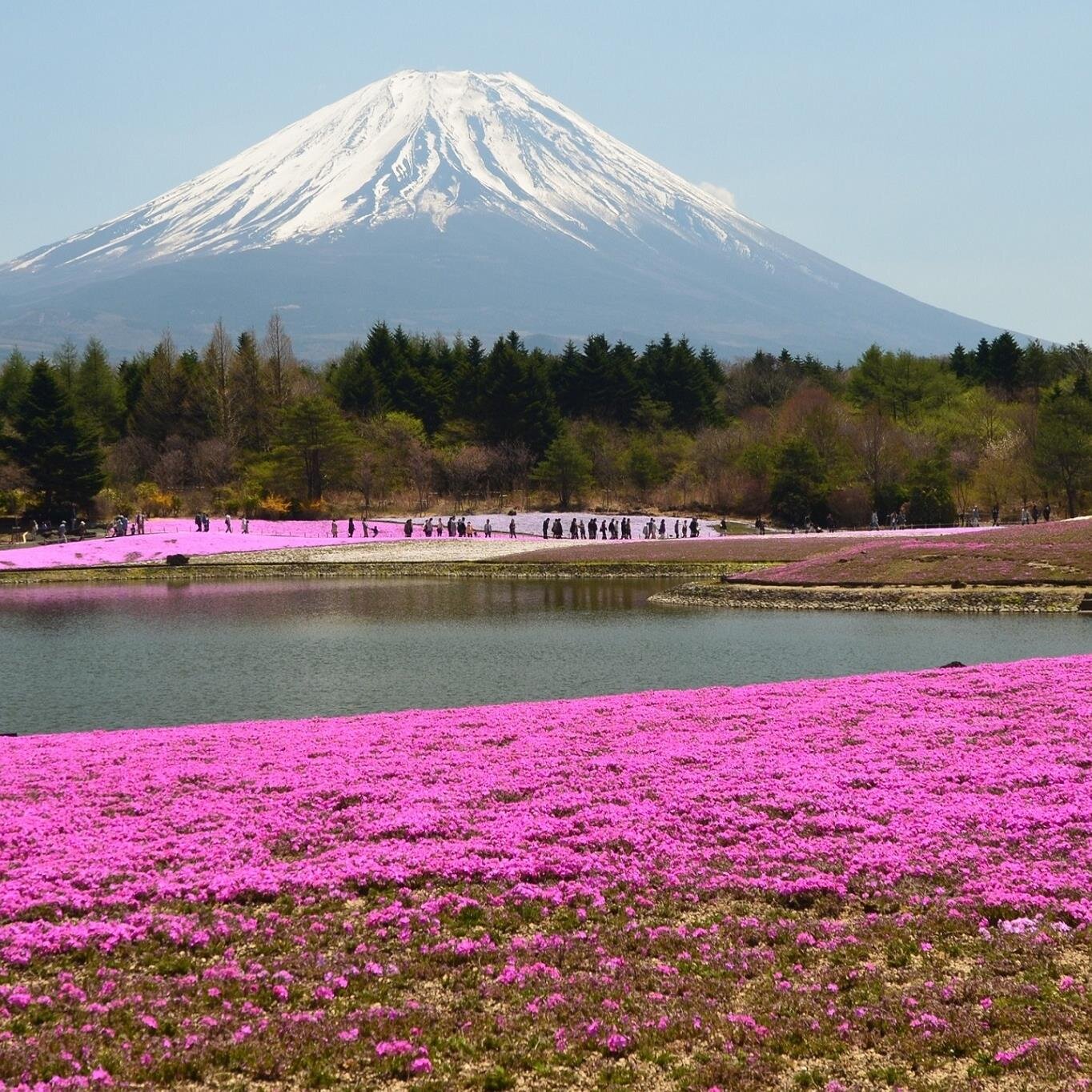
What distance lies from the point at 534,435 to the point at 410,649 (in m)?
80.1

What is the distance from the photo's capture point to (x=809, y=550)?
6444 centimetres

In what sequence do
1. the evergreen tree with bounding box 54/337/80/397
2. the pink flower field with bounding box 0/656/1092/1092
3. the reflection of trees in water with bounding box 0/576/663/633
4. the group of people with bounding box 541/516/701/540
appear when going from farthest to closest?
the evergreen tree with bounding box 54/337/80/397 → the group of people with bounding box 541/516/701/540 → the reflection of trees in water with bounding box 0/576/663/633 → the pink flower field with bounding box 0/656/1092/1092

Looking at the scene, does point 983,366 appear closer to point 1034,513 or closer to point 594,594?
point 1034,513

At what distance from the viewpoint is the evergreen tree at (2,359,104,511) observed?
90500 mm

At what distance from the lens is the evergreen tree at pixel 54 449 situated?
90.5 metres

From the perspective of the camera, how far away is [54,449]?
8950 centimetres

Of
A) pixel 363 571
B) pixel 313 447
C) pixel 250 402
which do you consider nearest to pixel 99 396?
pixel 250 402

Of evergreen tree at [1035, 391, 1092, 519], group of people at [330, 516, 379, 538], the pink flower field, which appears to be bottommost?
the pink flower field

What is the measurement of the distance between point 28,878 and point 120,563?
61876mm

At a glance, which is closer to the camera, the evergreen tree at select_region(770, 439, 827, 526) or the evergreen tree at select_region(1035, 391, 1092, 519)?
the evergreen tree at select_region(1035, 391, 1092, 519)

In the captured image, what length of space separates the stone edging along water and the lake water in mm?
2003

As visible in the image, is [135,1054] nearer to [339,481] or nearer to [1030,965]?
[1030,965]

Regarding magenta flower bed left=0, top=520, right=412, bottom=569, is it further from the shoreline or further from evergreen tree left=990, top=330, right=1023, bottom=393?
evergreen tree left=990, top=330, right=1023, bottom=393

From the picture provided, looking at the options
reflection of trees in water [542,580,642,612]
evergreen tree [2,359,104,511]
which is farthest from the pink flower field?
evergreen tree [2,359,104,511]
